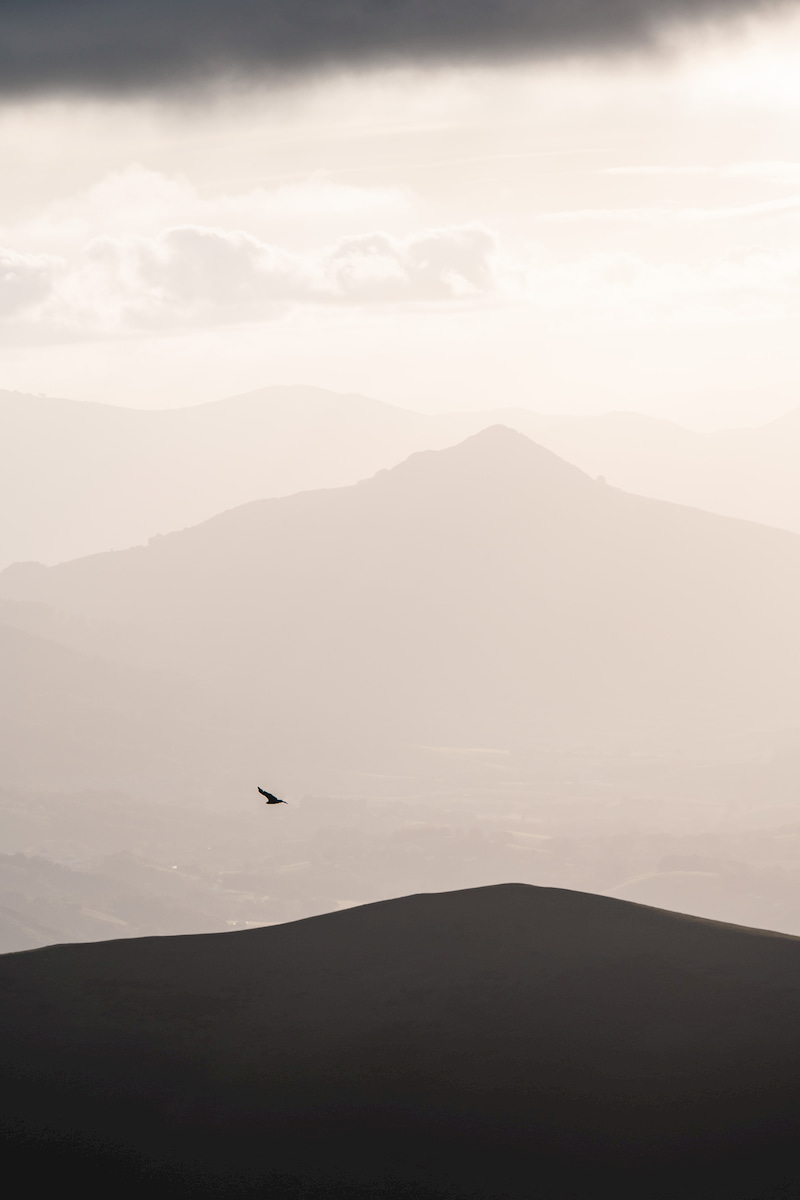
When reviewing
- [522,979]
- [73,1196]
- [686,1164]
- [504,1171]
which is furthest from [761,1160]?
[73,1196]

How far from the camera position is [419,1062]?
1698cm

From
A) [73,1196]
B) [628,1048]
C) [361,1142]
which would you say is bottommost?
[73,1196]

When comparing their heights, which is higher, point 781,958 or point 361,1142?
point 781,958

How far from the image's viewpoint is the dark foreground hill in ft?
46.8

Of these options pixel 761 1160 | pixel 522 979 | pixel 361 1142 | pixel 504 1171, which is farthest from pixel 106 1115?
pixel 761 1160

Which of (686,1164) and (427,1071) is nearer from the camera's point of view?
(686,1164)

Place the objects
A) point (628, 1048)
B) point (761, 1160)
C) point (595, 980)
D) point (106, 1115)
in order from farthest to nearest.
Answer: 1. point (595, 980)
2. point (628, 1048)
3. point (106, 1115)
4. point (761, 1160)

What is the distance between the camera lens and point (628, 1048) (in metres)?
17.1

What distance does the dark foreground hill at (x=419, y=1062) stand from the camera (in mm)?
14258

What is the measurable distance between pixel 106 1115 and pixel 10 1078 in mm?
2129

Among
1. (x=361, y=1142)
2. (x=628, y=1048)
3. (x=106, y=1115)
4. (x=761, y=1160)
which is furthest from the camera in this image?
(x=628, y=1048)

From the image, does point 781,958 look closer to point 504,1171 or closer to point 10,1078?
point 504,1171

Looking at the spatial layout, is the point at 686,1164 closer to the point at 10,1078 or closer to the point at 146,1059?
the point at 146,1059

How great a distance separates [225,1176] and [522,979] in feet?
24.6
